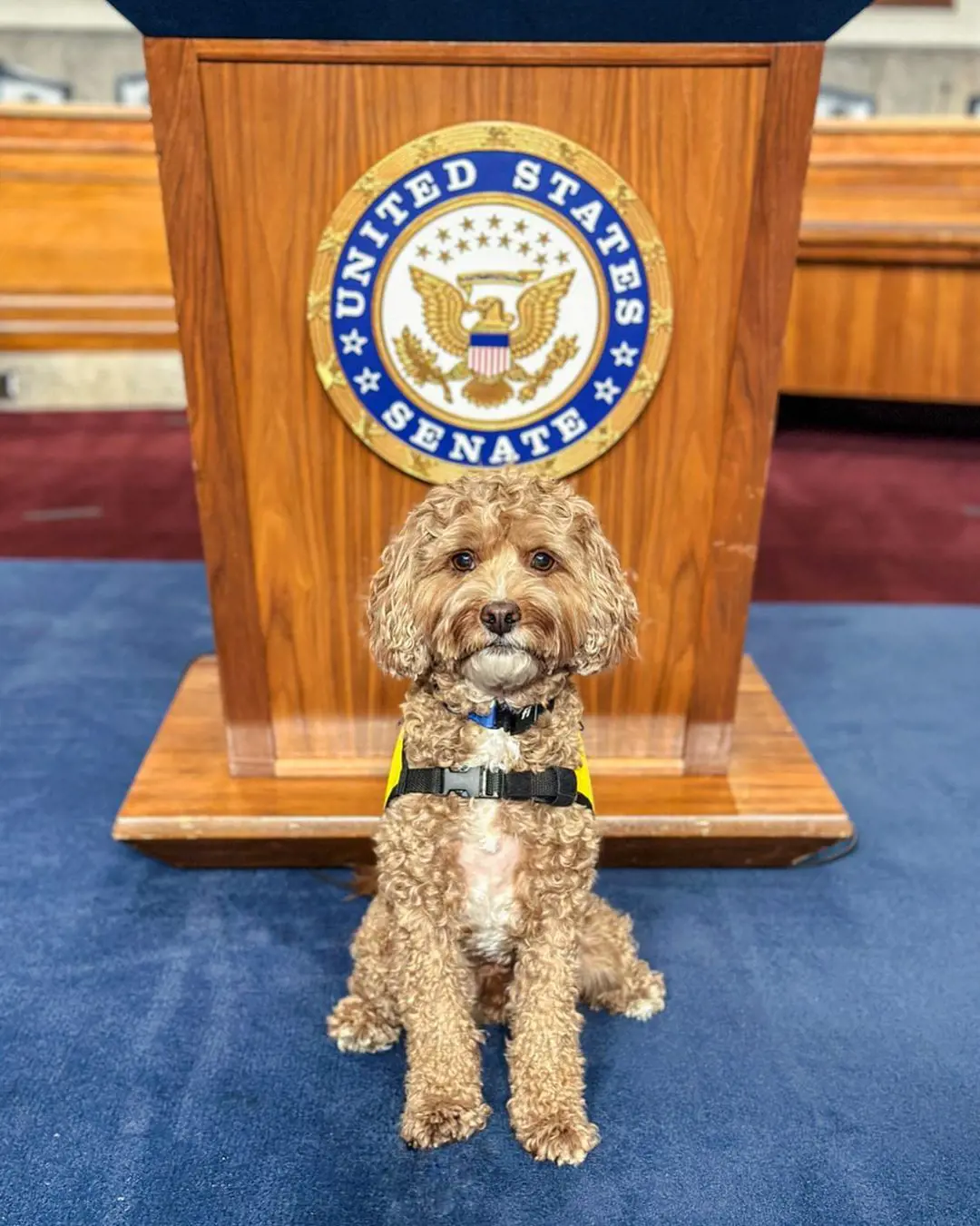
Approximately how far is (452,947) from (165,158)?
5.04 ft

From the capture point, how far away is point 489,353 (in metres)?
1.98

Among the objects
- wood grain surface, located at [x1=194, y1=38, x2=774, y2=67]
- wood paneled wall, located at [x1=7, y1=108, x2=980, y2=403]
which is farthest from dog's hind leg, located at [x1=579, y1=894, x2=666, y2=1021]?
wood paneled wall, located at [x1=7, y1=108, x2=980, y2=403]

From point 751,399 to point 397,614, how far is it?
962 millimetres

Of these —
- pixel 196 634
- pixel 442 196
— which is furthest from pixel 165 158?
pixel 196 634

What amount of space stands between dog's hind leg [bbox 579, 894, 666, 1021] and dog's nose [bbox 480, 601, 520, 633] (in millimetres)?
688

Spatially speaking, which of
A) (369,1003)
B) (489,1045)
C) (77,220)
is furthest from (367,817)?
(77,220)

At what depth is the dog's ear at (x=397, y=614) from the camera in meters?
1.55

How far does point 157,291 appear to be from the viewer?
20.7 ft

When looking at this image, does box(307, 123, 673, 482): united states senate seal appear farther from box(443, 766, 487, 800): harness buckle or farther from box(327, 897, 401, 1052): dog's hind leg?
box(327, 897, 401, 1052): dog's hind leg

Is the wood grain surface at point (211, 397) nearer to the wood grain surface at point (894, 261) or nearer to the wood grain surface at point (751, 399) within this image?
the wood grain surface at point (751, 399)

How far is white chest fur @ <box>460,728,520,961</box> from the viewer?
1620 mm

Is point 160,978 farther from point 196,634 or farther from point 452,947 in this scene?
point 196,634

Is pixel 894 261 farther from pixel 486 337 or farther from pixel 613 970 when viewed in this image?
pixel 613 970

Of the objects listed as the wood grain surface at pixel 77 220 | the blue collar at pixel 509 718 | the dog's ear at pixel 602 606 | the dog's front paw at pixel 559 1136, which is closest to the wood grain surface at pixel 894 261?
the wood grain surface at pixel 77 220
